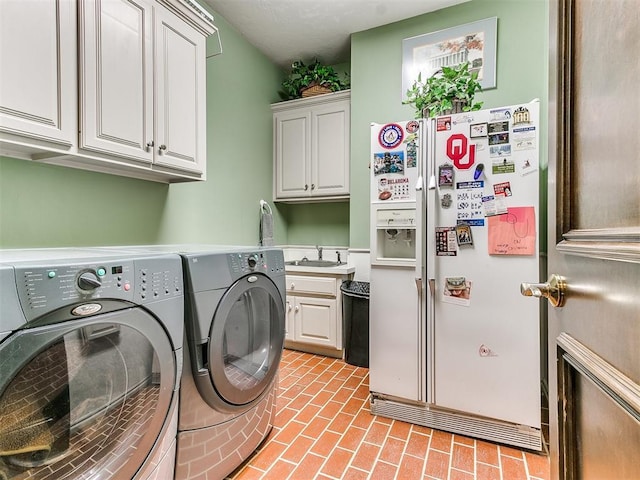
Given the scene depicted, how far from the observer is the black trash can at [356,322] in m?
2.45

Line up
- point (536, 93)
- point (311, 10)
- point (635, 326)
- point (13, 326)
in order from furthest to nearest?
1. point (311, 10)
2. point (536, 93)
3. point (13, 326)
4. point (635, 326)

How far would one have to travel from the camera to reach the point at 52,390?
846 mm

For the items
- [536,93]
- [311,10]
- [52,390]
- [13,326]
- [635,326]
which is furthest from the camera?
[311,10]

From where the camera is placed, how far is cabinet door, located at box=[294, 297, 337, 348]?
2734 millimetres

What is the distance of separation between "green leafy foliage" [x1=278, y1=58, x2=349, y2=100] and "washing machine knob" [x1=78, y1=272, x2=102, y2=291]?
9.36 ft

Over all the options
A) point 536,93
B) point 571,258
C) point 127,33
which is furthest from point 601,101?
point 536,93

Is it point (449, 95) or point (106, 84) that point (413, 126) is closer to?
point (449, 95)

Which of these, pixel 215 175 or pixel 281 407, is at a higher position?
pixel 215 175

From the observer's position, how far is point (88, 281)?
86 cm

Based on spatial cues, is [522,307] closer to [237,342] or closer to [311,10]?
[237,342]

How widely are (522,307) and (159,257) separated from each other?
1.77 m

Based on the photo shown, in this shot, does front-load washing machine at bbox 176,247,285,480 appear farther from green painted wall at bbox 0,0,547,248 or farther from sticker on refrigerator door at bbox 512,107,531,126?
sticker on refrigerator door at bbox 512,107,531,126

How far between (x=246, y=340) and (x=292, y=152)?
7.34 ft

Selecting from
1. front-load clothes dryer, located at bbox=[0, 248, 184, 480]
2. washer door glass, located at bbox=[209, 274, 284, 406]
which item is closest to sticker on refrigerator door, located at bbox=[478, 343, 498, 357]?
washer door glass, located at bbox=[209, 274, 284, 406]
